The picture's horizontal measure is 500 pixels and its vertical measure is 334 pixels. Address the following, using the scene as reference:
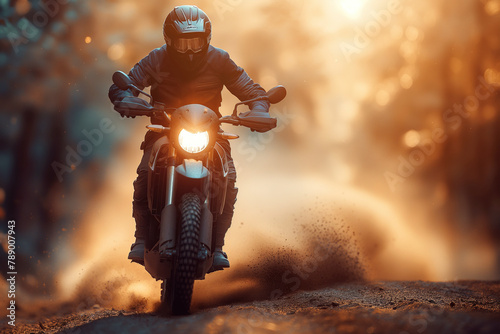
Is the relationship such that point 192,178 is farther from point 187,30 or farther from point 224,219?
point 187,30

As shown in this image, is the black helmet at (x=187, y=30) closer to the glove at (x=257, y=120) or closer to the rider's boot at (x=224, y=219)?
the glove at (x=257, y=120)

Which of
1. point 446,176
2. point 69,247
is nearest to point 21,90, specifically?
point 69,247

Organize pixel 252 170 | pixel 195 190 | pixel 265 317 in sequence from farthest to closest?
pixel 252 170 < pixel 195 190 < pixel 265 317

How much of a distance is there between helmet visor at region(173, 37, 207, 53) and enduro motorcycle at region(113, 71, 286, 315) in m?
0.59

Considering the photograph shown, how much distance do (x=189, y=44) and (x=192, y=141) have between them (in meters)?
1.01

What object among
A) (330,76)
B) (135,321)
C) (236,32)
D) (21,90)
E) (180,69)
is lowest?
(135,321)

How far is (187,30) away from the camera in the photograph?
Result: 3.95 metres

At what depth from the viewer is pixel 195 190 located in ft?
11.8

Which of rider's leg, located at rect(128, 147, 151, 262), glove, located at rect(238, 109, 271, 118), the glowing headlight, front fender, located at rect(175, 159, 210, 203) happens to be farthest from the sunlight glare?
front fender, located at rect(175, 159, 210, 203)

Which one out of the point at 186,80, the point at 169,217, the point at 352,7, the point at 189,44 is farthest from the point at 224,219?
the point at 352,7

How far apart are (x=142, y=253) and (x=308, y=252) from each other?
10.3 feet

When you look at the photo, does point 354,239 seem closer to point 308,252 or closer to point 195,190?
point 308,252

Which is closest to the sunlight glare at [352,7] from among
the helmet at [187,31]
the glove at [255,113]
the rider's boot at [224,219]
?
the helmet at [187,31]

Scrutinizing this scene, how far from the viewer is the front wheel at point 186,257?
3.32m
